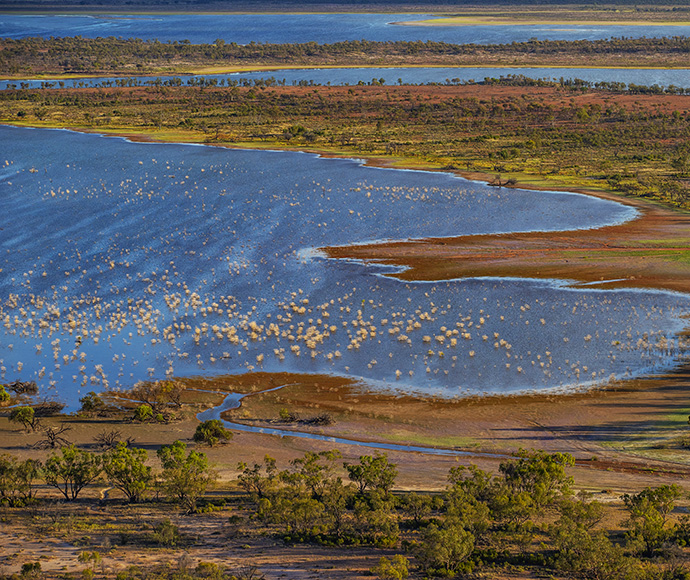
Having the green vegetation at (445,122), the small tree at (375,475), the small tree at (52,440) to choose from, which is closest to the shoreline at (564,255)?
the green vegetation at (445,122)

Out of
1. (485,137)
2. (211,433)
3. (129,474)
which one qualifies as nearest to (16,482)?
(129,474)

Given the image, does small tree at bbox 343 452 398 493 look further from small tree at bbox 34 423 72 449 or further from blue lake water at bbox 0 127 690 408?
small tree at bbox 34 423 72 449

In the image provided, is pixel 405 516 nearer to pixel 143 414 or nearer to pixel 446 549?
pixel 446 549

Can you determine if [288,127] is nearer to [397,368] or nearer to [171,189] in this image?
[171,189]

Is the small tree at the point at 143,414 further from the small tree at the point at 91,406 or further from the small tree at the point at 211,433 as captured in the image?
the small tree at the point at 211,433

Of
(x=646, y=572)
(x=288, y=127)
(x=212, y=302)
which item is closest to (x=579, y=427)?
(x=646, y=572)
